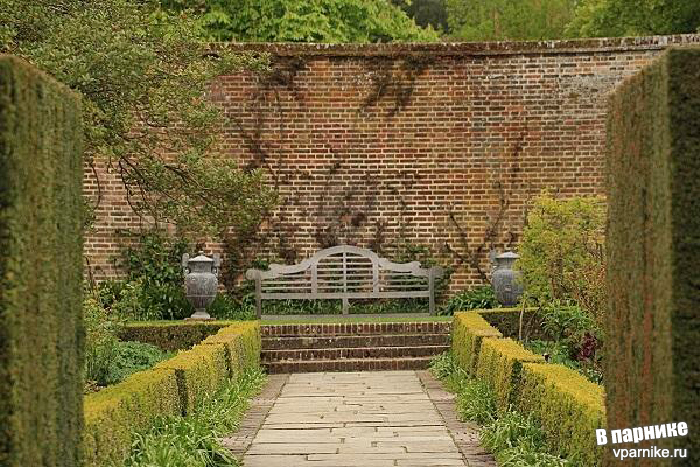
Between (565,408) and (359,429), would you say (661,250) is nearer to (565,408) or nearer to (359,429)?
(565,408)

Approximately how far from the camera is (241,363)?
38.4 ft

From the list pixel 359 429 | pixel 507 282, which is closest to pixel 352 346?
pixel 507 282

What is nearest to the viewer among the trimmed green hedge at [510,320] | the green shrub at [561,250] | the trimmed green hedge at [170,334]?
the green shrub at [561,250]

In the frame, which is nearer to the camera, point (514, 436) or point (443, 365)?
point (514, 436)

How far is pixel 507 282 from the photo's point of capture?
594 inches

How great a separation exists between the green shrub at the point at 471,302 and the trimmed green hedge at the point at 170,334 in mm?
4187

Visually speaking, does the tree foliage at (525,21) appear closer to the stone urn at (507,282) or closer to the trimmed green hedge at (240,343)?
the stone urn at (507,282)

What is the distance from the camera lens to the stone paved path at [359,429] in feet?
25.1

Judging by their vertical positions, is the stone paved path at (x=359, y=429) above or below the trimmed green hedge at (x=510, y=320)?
below

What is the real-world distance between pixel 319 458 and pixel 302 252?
29.9ft

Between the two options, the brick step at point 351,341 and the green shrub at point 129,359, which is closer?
the green shrub at point 129,359

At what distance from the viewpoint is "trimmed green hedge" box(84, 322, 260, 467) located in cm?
607

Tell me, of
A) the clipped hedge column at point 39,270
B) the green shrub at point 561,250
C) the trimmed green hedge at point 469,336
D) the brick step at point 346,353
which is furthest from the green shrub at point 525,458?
the brick step at point 346,353

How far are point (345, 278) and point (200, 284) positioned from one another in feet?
8.11
